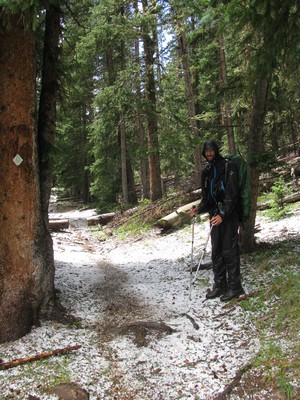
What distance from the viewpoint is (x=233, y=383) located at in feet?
12.2

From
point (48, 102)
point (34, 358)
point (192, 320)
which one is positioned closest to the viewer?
point (34, 358)

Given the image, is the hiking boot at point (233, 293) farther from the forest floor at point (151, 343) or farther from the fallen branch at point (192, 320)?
the fallen branch at point (192, 320)

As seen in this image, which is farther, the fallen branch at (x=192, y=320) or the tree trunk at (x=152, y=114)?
the tree trunk at (x=152, y=114)

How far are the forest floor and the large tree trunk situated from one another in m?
0.51

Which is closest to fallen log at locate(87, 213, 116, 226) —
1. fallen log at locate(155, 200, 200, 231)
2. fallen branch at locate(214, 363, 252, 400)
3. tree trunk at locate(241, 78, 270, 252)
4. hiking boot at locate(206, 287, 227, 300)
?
fallen log at locate(155, 200, 200, 231)

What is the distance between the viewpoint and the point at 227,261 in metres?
5.69

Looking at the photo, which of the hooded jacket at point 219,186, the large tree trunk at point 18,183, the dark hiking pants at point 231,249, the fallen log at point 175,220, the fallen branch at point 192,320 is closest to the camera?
the large tree trunk at point 18,183

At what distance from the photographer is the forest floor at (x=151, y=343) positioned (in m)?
3.76

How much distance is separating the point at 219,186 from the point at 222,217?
1.89 ft

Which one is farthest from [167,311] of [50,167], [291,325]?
[50,167]

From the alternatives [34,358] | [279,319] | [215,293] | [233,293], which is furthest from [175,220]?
[34,358]

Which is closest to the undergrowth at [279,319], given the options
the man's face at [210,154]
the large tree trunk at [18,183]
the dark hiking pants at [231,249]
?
the dark hiking pants at [231,249]

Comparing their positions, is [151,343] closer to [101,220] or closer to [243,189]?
[243,189]

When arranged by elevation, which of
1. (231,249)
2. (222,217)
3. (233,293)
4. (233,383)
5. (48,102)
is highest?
(48,102)
